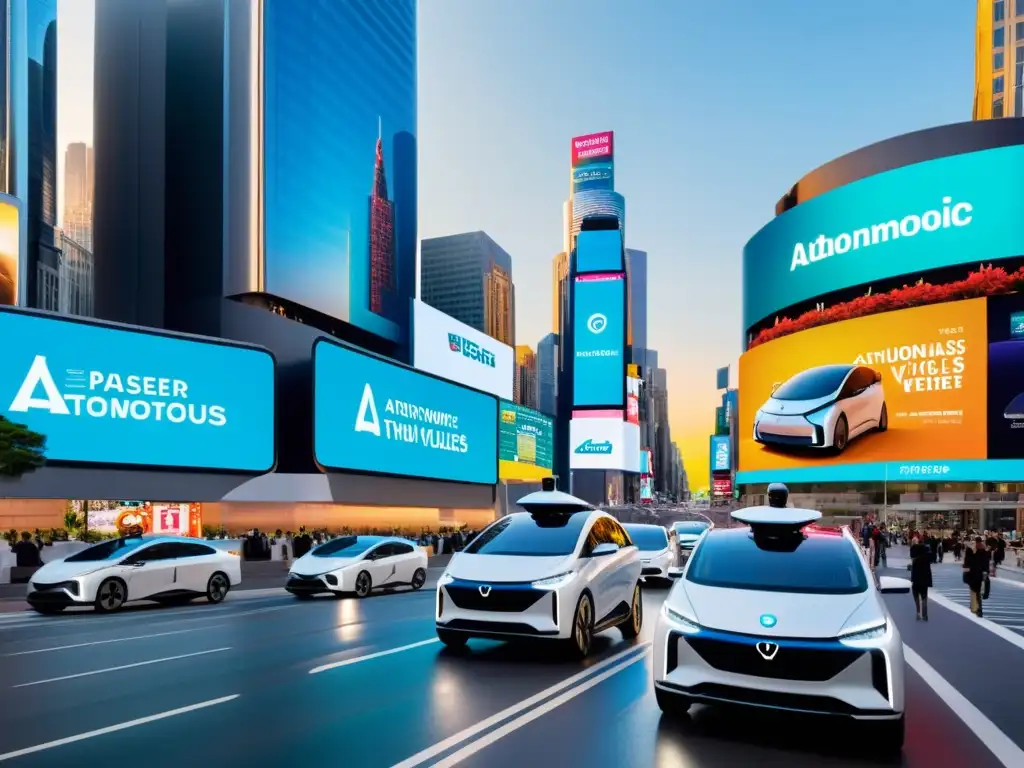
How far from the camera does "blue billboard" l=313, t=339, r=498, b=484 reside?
4838cm

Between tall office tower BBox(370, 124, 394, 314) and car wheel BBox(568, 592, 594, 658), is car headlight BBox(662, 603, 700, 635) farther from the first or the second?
tall office tower BBox(370, 124, 394, 314)

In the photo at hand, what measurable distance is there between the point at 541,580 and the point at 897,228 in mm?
77116

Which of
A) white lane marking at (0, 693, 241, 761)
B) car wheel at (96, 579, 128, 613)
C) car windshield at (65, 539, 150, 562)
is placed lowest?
car wheel at (96, 579, 128, 613)

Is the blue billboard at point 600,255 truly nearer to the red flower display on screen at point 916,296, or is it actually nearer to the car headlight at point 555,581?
the red flower display on screen at point 916,296

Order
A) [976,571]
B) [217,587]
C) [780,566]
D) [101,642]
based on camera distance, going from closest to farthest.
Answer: [780,566] → [101,642] → [976,571] → [217,587]

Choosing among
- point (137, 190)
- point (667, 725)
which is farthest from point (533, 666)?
point (137, 190)

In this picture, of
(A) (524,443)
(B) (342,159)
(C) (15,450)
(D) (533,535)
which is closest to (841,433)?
(B) (342,159)

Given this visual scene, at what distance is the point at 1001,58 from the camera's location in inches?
4156

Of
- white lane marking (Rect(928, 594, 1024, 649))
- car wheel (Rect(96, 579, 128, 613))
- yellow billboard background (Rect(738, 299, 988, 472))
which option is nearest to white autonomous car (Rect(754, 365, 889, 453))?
yellow billboard background (Rect(738, 299, 988, 472))

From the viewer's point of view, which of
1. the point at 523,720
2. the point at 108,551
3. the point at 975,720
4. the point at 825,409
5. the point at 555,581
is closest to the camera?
the point at 523,720

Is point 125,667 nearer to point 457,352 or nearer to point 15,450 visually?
point 15,450

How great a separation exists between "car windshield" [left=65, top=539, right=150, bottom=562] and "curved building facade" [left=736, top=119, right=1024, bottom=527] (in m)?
56.7

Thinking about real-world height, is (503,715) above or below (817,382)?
below

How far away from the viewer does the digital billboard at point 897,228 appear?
2899 inches
